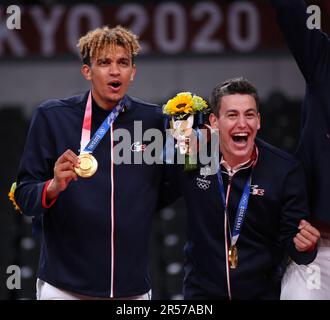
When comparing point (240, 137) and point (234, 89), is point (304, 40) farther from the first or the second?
point (240, 137)

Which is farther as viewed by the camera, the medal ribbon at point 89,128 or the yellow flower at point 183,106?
the yellow flower at point 183,106

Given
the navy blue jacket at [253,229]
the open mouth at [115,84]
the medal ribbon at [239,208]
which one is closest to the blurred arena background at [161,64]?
the navy blue jacket at [253,229]

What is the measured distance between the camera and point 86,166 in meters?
4.36

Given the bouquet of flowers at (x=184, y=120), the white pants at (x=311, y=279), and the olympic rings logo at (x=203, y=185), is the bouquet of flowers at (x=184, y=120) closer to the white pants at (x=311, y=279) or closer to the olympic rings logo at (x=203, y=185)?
the olympic rings logo at (x=203, y=185)

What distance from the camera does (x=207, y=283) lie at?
4.55m

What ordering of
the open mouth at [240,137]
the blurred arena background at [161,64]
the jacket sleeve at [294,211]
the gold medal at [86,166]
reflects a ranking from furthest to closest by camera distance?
the blurred arena background at [161,64] < the open mouth at [240,137] < the jacket sleeve at [294,211] < the gold medal at [86,166]

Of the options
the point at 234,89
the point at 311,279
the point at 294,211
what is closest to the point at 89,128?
the point at 234,89

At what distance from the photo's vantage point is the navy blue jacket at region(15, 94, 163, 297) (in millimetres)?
4535

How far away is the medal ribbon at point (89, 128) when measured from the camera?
4555 mm

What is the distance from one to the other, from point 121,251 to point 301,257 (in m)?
0.87

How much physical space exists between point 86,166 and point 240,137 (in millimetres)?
788

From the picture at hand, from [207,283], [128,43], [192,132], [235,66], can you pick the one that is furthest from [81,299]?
[235,66]

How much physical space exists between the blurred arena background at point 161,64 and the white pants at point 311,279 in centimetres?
238

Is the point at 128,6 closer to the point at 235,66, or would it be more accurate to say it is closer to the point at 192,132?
the point at 235,66
